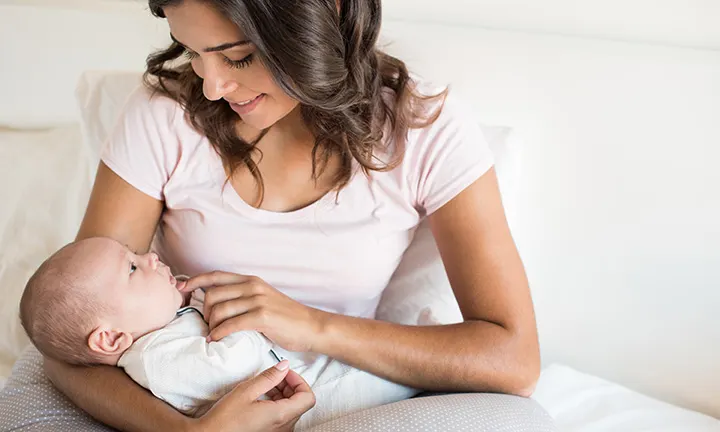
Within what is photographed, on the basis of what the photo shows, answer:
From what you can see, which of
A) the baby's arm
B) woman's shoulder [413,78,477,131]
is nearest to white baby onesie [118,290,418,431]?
the baby's arm

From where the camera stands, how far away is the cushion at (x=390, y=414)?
1202mm

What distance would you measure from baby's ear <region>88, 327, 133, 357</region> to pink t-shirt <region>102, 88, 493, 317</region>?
0.96 feet

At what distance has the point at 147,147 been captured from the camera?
1.49 metres

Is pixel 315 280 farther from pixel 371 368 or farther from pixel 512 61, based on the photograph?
pixel 512 61

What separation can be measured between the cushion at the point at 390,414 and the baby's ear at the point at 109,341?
0.16m

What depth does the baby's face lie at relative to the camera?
126 cm

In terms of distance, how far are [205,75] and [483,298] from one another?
65cm

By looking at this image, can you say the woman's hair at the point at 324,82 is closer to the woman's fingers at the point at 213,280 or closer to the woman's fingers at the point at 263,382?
the woman's fingers at the point at 213,280

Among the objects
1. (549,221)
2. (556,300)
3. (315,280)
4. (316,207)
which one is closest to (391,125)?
(316,207)

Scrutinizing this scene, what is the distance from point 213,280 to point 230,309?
8cm

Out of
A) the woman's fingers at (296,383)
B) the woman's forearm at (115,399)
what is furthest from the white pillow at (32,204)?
the woman's fingers at (296,383)

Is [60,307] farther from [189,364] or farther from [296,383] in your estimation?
[296,383]

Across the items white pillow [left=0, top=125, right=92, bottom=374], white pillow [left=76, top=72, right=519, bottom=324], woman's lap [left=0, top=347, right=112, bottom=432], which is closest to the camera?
woman's lap [left=0, top=347, right=112, bottom=432]

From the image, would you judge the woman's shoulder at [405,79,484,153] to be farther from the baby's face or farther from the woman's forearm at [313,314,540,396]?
the baby's face
